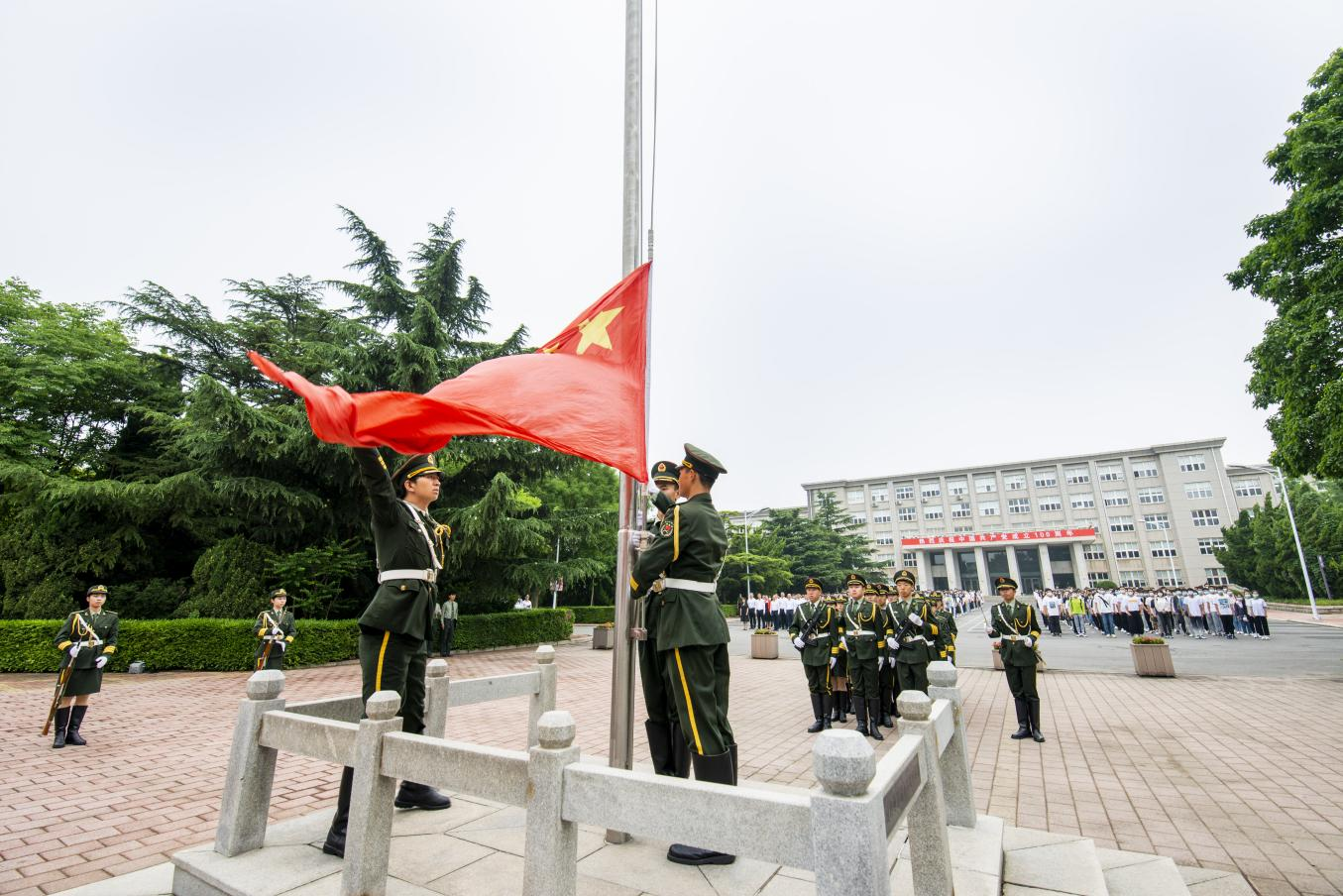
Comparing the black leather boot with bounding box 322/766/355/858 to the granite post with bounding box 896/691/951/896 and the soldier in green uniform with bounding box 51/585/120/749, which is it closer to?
the granite post with bounding box 896/691/951/896

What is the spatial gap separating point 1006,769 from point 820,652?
270cm

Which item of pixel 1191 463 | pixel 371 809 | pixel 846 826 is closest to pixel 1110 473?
pixel 1191 463

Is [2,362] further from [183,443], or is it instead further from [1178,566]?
[1178,566]

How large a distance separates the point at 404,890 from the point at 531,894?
111 centimetres

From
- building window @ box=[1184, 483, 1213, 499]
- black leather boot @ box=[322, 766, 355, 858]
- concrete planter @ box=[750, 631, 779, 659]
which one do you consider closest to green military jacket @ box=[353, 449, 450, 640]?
black leather boot @ box=[322, 766, 355, 858]

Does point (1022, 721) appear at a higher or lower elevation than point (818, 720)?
higher

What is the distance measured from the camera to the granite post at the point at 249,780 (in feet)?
11.1

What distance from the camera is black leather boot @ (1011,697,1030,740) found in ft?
25.0

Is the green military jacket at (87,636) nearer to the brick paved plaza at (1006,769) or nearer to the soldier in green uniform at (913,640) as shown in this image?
the brick paved plaza at (1006,769)

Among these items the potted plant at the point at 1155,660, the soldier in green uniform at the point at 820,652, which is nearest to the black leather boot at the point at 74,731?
the soldier in green uniform at the point at 820,652

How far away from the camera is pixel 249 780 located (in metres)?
3.42

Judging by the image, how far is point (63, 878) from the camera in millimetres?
3688

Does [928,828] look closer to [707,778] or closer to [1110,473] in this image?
[707,778]

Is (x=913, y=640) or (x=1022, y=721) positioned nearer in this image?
(x=1022, y=721)
